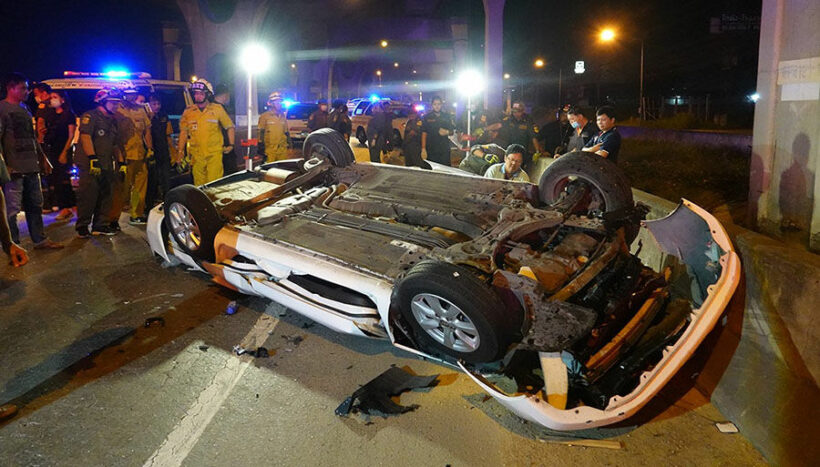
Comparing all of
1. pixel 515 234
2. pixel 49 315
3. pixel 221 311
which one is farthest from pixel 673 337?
pixel 49 315

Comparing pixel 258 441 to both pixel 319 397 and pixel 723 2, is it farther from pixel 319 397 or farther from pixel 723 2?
pixel 723 2

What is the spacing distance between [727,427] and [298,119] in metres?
17.8

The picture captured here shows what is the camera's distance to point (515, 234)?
3732 millimetres

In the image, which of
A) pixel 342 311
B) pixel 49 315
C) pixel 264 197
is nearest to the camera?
pixel 342 311

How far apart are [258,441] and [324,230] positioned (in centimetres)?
180

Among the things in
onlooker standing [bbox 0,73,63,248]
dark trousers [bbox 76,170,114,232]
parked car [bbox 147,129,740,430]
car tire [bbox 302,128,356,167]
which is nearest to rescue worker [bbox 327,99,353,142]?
dark trousers [bbox 76,170,114,232]

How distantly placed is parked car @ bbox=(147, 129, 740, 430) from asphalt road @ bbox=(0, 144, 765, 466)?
0.91 ft

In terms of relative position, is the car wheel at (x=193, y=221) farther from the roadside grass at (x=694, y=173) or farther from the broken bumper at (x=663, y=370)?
the roadside grass at (x=694, y=173)

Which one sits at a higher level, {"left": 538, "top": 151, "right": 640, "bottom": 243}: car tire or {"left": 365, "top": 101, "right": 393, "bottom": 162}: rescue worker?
{"left": 365, "top": 101, "right": 393, "bottom": 162}: rescue worker

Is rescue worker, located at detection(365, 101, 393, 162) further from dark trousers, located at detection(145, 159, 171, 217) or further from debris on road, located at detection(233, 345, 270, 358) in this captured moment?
debris on road, located at detection(233, 345, 270, 358)

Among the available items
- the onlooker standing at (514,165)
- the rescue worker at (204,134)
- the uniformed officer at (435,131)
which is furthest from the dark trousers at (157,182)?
the onlooker standing at (514,165)

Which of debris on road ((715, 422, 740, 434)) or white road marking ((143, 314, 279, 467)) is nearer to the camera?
white road marking ((143, 314, 279, 467))

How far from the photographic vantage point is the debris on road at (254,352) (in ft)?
13.0

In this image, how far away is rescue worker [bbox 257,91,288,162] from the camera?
927 centimetres
